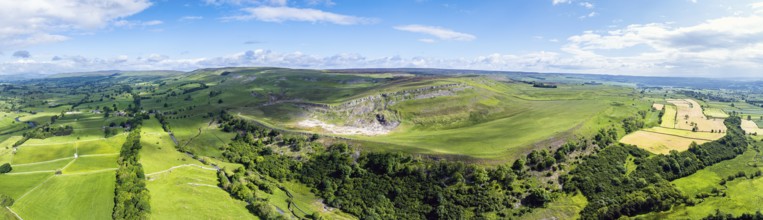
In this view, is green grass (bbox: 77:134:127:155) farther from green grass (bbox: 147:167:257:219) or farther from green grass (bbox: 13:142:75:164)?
green grass (bbox: 147:167:257:219)

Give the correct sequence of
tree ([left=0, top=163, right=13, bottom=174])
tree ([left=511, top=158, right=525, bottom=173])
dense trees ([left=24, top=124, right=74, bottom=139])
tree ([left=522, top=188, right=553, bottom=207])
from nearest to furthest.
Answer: tree ([left=522, top=188, right=553, bottom=207])
tree ([left=511, top=158, right=525, bottom=173])
tree ([left=0, top=163, right=13, bottom=174])
dense trees ([left=24, top=124, right=74, bottom=139])

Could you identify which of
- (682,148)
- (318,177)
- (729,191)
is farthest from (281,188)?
(682,148)

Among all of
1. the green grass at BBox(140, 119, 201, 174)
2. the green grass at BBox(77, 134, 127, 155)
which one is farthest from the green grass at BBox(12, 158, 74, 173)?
the green grass at BBox(140, 119, 201, 174)

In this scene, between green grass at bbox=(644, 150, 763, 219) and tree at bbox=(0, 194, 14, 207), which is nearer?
tree at bbox=(0, 194, 14, 207)

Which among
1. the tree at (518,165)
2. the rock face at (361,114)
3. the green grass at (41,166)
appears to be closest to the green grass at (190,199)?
the green grass at (41,166)

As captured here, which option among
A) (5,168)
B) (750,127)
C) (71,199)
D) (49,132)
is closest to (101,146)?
(5,168)

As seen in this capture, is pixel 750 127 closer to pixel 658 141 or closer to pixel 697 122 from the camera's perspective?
pixel 697 122

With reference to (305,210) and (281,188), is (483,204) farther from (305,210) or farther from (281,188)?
(281,188)
